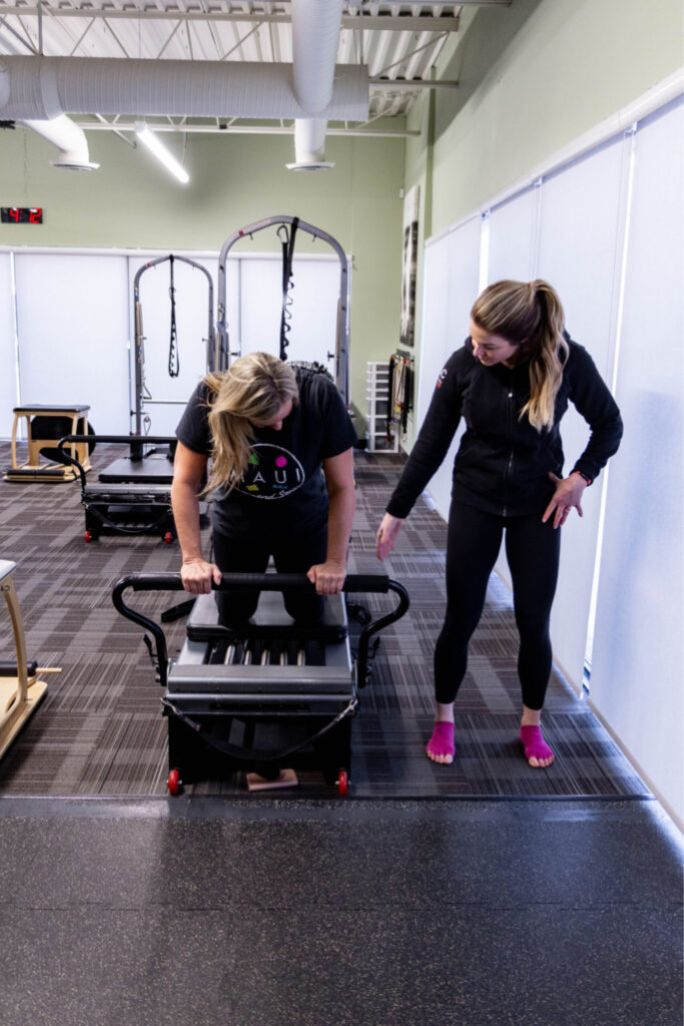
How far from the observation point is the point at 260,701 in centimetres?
223

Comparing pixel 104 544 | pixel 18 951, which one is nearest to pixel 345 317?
pixel 104 544

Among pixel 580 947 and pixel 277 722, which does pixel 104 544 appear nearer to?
pixel 277 722

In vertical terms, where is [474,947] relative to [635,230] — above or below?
below

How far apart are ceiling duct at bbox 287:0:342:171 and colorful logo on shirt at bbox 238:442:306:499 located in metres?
2.51

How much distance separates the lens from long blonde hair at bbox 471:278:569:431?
1.96 m

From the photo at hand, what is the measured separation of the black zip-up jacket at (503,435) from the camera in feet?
6.95

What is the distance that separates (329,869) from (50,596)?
241 centimetres

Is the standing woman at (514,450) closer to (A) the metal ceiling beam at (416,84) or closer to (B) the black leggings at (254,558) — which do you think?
(B) the black leggings at (254,558)

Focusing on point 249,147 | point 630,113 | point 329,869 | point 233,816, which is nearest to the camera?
point 329,869

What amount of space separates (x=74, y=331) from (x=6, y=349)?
791 mm

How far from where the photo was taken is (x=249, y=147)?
8.46 meters

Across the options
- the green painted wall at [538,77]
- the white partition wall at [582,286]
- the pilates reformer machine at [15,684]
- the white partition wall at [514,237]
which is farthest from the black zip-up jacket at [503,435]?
the white partition wall at [514,237]

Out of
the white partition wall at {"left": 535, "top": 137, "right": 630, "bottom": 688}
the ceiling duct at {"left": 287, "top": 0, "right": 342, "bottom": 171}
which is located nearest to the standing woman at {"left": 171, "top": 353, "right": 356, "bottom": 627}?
the white partition wall at {"left": 535, "top": 137, "right": 630, "bottom": 688}

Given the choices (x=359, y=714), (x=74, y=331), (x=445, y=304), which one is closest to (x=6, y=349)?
(x=74, y=331)
